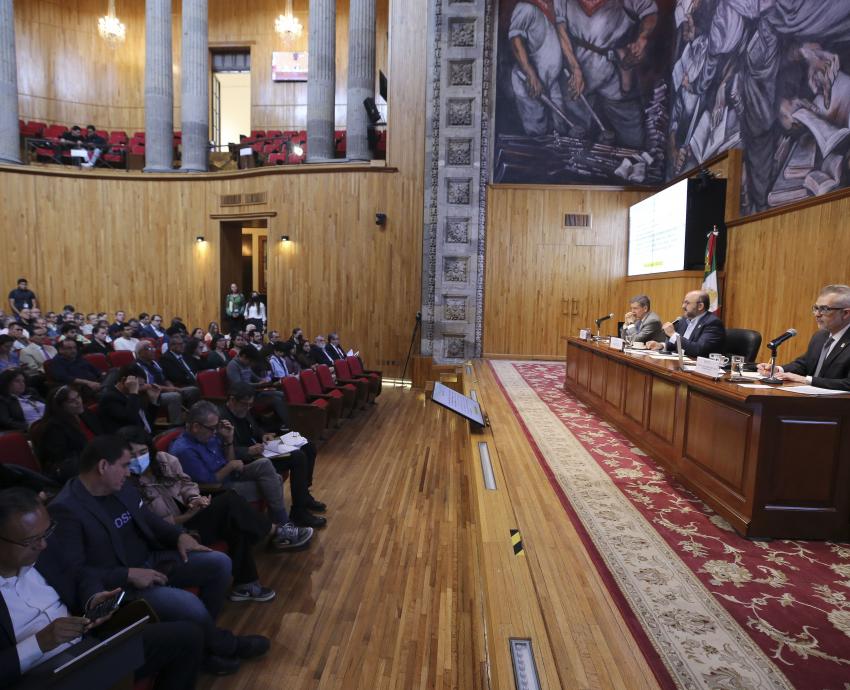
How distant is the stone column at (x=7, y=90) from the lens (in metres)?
11.1

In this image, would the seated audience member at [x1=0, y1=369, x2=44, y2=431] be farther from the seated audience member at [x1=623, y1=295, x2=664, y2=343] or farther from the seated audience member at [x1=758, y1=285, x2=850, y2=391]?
the seated audience member at [x1=623, y1=295, x2=664, y2=343]

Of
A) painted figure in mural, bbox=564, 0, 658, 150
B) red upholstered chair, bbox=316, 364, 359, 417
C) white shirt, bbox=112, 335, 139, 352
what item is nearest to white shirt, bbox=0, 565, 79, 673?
red upholstered chair, bbox=316, 364, 359, 417

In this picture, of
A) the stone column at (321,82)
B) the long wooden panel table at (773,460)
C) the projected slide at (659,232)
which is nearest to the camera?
the long wooden panel table at (773,460)

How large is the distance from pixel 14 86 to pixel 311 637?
46.3ft

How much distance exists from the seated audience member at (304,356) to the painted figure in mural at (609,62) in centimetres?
647

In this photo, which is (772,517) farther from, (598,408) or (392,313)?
(392,313)

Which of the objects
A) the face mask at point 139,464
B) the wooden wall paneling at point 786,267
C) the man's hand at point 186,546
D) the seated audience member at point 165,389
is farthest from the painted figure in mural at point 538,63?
the man's hand at point 186,546

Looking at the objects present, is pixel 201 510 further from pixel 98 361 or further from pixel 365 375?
pixel 365 375

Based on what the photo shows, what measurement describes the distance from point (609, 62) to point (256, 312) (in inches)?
334

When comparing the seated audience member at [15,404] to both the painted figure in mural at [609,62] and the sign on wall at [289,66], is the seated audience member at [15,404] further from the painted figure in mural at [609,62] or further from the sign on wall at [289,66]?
the sign on wall at [289,66]

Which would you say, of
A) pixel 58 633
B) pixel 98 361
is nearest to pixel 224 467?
pixel 58 633

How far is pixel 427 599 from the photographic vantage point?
9.74 feet

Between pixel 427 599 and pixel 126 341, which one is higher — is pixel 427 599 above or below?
below

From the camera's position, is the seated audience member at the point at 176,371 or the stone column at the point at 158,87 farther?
the stone column at the point at 158,87
